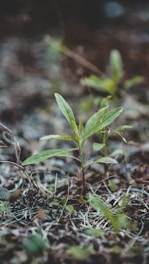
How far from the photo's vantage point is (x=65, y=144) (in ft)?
6.04

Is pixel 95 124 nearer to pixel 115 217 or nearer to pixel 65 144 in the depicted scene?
pixel 115 217

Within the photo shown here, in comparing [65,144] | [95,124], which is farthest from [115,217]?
[65,144]

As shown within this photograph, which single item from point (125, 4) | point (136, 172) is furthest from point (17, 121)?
point (125, 4)

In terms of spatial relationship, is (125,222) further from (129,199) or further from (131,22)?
(131,22)

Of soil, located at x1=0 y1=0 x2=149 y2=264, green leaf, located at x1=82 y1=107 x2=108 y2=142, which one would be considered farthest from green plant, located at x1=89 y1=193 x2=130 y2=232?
green leaf, located at x1=82 y1=107 x2=108 y2=142

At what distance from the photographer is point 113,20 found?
3.25 metres

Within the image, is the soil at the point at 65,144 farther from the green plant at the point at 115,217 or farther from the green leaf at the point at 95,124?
the green leaf at the point at 95,124

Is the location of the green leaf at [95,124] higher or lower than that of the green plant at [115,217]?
higher

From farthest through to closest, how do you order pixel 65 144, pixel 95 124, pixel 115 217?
1. pixel 65 144
2. pixel 95 124
3. pixel 115 217

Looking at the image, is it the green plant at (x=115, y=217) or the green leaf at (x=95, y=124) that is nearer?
→ the green plant at (x=115, y=217)

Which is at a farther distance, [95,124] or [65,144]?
[65,144]

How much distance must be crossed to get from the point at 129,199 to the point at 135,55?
161 cm

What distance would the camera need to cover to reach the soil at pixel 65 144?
114 cm

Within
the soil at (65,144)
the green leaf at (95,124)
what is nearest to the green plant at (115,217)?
the soil at (65,144)
